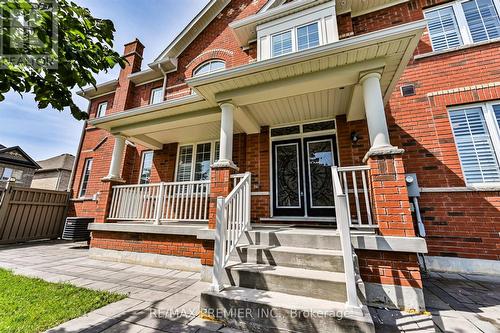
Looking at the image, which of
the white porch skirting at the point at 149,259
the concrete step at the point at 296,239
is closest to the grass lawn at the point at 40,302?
the white porch skirting at the point at 149,259

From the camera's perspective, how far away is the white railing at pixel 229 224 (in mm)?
2642

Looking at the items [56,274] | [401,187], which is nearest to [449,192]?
[401,187]

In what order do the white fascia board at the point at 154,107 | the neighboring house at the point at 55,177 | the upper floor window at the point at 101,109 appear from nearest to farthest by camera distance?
the white fascia board at the point at 154,107 < the upper floor window at the point at 101,109 < the neighboring house at the point at 55,177

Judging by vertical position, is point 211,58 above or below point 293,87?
above

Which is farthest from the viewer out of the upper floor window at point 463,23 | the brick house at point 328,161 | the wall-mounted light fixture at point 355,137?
the wall-mounted light fixture at point 355,137

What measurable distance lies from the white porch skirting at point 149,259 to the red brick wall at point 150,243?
0.08 metres

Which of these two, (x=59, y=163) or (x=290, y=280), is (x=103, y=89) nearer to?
(x=290, y=280)

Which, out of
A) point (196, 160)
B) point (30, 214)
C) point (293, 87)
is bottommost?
point (30, 214)

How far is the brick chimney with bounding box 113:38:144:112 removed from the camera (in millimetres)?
8281

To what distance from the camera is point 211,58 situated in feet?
24.5

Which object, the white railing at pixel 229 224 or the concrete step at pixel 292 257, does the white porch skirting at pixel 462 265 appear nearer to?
the concrete step at pixel 292 257

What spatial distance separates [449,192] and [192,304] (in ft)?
16.7

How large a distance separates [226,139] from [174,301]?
2.64m

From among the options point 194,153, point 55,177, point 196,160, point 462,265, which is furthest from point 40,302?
point 55,177
